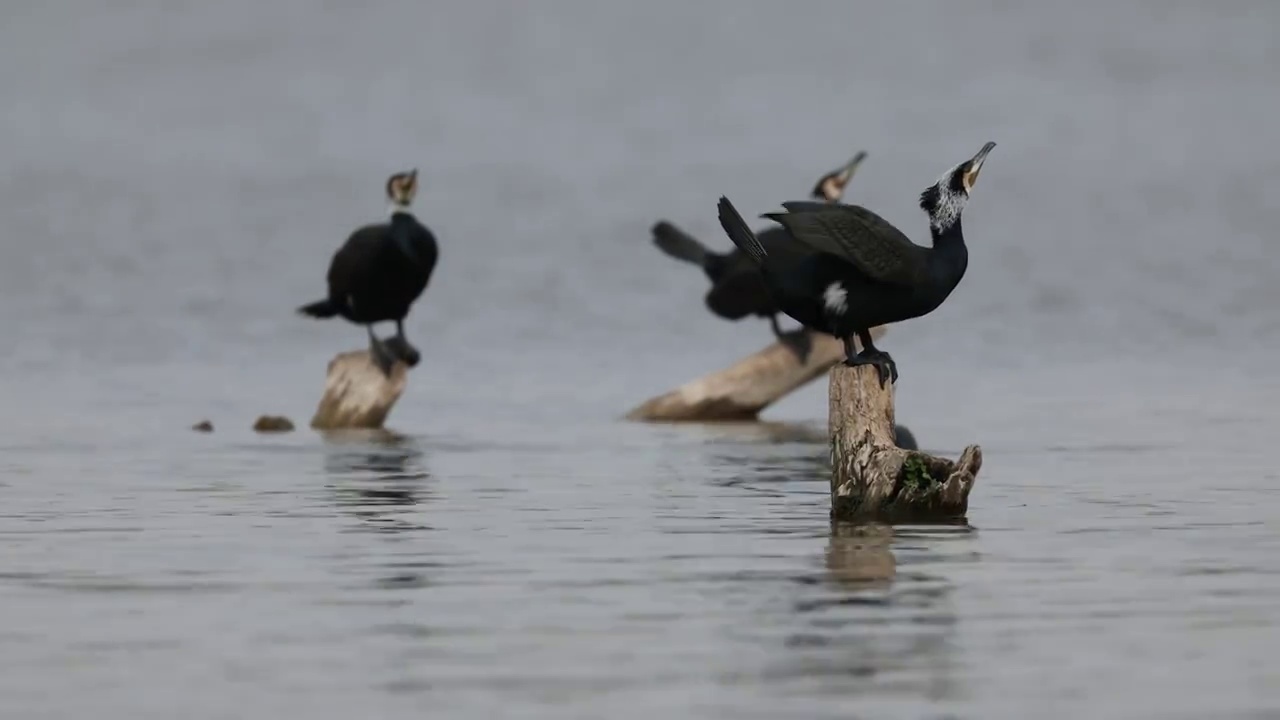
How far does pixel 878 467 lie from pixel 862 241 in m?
0.86

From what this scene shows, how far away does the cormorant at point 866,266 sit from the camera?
11172 mm

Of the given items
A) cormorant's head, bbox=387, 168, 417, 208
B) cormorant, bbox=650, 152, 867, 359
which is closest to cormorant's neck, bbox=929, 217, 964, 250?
cormorant, bbox=650, 152, 867, 359

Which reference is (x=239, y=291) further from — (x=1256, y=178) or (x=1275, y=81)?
(x=1275, y=81)

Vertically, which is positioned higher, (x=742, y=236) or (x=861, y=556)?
(x=742, y=236)

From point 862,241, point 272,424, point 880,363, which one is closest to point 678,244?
point 272,424

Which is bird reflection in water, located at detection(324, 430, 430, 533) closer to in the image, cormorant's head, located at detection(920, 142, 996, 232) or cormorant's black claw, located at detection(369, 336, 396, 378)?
cormorant's black claw, located at detection(369, 336, 396, 378)

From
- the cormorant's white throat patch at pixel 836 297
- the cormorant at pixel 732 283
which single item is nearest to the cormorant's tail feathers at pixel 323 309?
the cormorant at pixel 732 283

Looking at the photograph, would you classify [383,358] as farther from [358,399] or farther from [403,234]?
[403,234]

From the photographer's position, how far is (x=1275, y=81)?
57875 millimetres

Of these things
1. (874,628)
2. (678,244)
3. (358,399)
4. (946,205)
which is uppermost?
(678,244)

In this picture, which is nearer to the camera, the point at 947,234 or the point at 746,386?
the point at 947,234

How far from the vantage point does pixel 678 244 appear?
19266mm

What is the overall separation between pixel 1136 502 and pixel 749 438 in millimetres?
4680

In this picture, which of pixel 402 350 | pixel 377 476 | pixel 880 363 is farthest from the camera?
pixel 402 350
